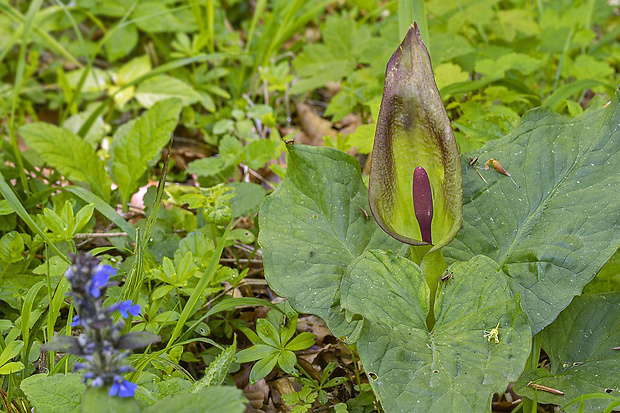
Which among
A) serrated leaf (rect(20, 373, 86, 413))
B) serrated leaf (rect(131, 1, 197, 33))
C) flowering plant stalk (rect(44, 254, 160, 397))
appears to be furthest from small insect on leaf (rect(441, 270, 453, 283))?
serrated leaf (rect(131, 1, 197, 33))

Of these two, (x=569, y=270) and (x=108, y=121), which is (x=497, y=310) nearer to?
(x=569, y=270)

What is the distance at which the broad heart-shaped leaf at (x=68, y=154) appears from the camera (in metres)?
2.29

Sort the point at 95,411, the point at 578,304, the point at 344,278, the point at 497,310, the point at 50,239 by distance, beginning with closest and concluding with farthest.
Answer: the point at 95,411 < the point at 497,310 < the point at 344,278 < the point at 578,304 < the point at 50,239

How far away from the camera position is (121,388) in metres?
1.01

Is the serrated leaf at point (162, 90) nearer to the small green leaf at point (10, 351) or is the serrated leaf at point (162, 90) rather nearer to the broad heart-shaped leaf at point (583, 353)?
the small green leaf at point (10, 351)

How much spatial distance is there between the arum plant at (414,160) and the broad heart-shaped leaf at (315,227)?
0.21 metres

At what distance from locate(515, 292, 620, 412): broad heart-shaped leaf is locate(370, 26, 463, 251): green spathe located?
1.44ft

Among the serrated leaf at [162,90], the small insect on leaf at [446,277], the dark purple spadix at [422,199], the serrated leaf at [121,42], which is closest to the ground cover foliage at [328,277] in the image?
the small insect on leaf at [446,277]

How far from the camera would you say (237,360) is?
5.22 ft

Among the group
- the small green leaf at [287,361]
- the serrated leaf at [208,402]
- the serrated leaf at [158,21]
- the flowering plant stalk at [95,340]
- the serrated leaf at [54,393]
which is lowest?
the small green leaf at [287,361]

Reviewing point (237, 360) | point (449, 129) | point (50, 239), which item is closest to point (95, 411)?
point (237, 360)

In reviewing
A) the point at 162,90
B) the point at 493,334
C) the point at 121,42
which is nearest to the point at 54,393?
the point at 493,334

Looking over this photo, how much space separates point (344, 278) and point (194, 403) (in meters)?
0.52

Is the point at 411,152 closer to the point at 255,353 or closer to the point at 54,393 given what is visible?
the point at 255,353
